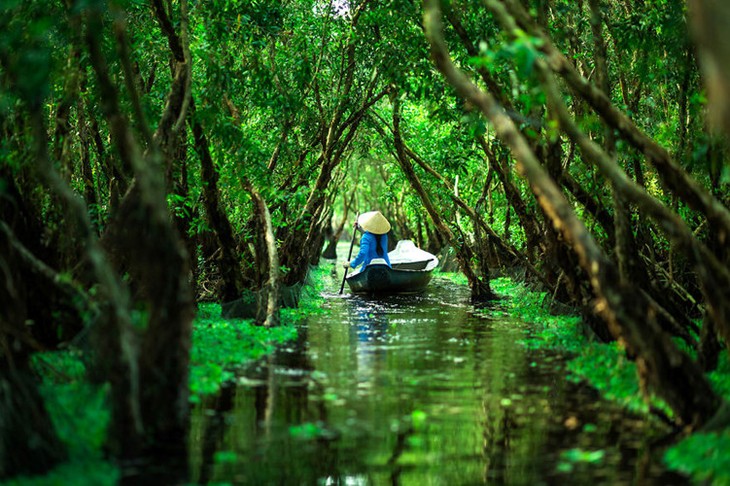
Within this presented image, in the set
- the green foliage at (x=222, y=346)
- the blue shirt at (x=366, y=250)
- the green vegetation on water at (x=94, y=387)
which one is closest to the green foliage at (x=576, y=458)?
the green vegetation on water at (x=94, y=387)

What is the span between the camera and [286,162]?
837 inches

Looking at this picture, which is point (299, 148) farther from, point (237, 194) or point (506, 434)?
point (506, 434)

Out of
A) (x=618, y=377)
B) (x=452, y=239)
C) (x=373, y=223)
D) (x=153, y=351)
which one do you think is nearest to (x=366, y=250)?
(x=373, y=223)

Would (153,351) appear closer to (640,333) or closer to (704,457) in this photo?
(640,333)

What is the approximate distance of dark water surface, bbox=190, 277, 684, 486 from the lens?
6094 mm

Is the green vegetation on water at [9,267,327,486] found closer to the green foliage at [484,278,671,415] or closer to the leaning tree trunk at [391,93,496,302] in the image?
the green foliage at [484,278,671,415]

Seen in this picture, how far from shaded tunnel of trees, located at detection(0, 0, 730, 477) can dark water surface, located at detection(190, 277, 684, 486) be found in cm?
63

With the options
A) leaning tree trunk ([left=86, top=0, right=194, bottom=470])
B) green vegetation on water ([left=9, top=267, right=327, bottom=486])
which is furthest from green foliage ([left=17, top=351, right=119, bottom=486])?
leaning tree trunk ([left=86, top=0, right=194, bottom=470])

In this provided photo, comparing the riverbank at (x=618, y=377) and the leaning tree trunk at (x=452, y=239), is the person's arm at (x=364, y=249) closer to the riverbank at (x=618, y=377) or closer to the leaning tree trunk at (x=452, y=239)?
the leaning tree trunk at (x=452, y=239)

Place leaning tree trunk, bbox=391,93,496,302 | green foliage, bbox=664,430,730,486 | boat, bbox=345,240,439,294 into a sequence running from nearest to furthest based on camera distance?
green foliage, bbox=664,430,730,486 < leaning tree trunk, bbox=391,93,496,302 < boat, bbox=345,240,439,294

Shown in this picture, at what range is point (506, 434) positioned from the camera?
23.7 feet

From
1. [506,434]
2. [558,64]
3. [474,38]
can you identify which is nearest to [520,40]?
[558,64]

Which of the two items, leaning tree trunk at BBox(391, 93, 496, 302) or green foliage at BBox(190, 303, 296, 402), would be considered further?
leaning tree trunk at BBox(391, 93, 496, 302)

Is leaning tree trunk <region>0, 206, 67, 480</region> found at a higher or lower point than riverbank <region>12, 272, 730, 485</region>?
higher
